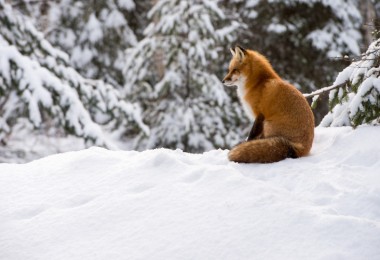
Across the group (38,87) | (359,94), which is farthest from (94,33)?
(359,94)

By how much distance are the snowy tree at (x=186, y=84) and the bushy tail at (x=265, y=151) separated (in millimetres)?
5066

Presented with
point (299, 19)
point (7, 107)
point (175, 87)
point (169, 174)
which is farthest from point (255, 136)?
point (299, 19)

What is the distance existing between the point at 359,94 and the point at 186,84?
5.59 meters

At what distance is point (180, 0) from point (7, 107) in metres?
4.77

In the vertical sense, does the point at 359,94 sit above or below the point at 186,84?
above

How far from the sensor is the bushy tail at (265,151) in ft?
12.9

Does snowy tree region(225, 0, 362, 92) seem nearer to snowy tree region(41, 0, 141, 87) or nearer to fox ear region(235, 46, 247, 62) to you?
snowy tree region(41, 0, 141, 87)

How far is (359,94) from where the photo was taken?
4.29 metres

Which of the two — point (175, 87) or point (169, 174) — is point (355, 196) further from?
point (175, 87)

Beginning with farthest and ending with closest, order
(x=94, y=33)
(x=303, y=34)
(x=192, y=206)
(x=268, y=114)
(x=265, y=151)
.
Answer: (x=94, y=33), (x=303, y=34), (x=268, y=114), (x=265, y=151), (x=192, y=206)

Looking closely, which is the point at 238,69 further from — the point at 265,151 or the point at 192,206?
the point at 192,206

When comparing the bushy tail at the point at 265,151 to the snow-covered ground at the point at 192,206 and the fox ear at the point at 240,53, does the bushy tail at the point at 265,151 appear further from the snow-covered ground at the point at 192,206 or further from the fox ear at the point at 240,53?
the fox ear at the point at 240,53

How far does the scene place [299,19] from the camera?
1152 centimetres

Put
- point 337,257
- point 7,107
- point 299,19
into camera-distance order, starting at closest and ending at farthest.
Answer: point 337,257 → point 7,107 → point 299,19
